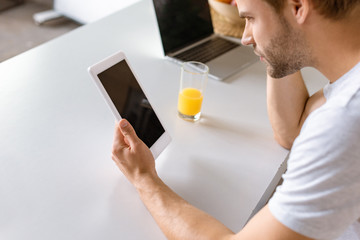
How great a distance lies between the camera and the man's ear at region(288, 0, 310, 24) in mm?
682

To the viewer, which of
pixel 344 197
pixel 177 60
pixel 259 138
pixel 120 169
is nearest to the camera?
pixel 344 197

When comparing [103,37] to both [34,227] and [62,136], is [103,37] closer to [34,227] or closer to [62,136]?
[62,136]

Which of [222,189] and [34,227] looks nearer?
[34,227]

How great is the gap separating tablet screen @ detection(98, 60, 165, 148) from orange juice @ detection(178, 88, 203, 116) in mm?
145

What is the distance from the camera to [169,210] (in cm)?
75

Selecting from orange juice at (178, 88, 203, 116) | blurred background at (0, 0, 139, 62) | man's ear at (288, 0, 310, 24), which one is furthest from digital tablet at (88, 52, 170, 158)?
blurred background at (0, 0, 139, 62)

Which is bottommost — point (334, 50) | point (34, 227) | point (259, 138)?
point (259, 138)

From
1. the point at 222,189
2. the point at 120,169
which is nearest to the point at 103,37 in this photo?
the point at 120,169

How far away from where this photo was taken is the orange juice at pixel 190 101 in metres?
1.06

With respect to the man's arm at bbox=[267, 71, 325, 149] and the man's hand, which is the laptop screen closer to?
the man's arm at bbox=[267, 71, 325, 149]

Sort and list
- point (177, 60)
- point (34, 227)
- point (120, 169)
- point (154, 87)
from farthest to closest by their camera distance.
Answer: point (177, 60), point (154, 87), point (120, 169), point (34, 227)

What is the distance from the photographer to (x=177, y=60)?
1.35m

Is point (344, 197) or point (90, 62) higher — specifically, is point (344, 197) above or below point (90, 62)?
above

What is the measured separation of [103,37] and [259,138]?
2.41 ft
